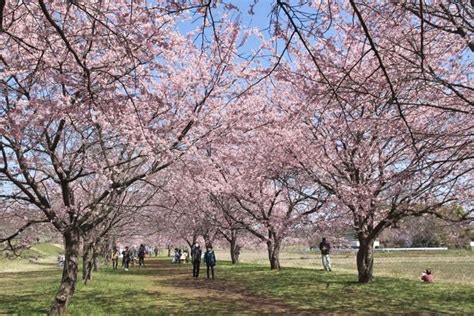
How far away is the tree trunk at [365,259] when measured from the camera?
15.5m

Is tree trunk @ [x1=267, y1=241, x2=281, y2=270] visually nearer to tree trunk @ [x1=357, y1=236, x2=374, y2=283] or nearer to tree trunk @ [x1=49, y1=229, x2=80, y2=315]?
tree trunk @ [x1=357, y1=236, x2=374, y2=283]

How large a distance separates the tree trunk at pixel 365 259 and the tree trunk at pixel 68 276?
864 cm

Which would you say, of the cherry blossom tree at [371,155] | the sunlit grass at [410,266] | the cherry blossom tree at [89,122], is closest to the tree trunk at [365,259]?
the cherry blossom tree at [371,155]

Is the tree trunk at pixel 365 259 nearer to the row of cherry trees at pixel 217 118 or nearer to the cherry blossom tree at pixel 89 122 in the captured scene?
the row of cherry trees at pixel 217 118

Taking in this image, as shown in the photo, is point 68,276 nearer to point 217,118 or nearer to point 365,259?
point 217,118

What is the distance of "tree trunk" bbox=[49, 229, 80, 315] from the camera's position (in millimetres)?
10094

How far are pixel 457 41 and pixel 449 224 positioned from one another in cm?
785

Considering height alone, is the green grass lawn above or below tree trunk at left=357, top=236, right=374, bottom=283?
below

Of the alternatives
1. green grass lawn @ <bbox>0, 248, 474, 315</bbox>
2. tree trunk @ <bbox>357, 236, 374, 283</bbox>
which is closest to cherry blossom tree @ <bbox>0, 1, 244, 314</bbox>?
green grass lawn @ <bbox>0, 248, 474, 315</bbox>

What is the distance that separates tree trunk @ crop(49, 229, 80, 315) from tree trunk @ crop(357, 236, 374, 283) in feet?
28.3

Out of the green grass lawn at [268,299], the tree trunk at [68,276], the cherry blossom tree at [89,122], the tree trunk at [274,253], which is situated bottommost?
the green grass lawn at [268,299]

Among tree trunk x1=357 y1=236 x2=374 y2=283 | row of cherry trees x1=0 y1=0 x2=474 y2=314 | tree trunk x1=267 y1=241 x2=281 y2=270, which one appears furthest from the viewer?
tree trunk x1=267 y1=241 x2=281 y2=270

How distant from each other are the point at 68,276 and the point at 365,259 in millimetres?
9108

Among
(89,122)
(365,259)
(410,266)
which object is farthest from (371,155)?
(410,266)
